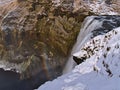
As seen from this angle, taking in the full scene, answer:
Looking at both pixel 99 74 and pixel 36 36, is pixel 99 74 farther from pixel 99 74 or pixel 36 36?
pixel 36 36

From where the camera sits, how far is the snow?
5598 mm

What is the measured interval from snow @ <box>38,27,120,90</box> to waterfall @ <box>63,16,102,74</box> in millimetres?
4008

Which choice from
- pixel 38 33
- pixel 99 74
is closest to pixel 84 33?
pixel 38 33

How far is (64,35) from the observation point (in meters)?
14.0

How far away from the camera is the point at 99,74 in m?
6.20

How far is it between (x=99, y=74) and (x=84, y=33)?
655 cm

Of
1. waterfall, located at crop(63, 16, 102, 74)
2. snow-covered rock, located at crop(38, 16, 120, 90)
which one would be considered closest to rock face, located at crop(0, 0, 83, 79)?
waterfall, located at crop(63, 16, 102, 74)

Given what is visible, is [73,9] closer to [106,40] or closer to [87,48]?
[87,48]

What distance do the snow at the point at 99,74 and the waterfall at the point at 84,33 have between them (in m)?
4.01

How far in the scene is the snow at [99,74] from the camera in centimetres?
560

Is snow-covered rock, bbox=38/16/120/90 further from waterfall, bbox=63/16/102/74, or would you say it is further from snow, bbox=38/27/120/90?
waterfall, bbox=63/16/102/74

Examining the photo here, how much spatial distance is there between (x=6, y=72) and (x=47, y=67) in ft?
9.35

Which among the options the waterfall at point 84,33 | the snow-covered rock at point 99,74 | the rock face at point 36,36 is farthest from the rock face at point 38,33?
the snow-covered rock at point 99,74

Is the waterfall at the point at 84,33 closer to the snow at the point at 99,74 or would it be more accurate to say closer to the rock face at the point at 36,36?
the rock face at the point at 36,36
